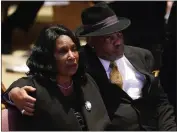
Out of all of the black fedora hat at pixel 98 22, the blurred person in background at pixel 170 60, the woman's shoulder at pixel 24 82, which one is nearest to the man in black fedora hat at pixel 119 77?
the black fedora hat at pixel 98 22

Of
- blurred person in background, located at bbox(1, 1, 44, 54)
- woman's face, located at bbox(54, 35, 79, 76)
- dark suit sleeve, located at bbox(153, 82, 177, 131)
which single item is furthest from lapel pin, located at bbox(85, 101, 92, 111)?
blurred person in background, located at bbox(1, 1, 44, 54)

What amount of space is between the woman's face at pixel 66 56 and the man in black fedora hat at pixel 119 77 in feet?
0.88

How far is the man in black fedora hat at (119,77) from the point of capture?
2.82m

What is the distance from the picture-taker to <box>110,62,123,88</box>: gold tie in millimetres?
2865

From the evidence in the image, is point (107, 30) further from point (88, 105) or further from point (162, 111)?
point (162, 111)

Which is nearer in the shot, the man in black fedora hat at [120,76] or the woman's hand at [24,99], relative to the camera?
the woman's hand at [24,99]

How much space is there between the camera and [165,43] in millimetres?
4055

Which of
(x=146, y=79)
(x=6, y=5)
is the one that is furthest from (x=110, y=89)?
(x=6, y=5)

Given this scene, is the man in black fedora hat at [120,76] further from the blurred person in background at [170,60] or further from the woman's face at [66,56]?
the blurred person in background at [170,60]

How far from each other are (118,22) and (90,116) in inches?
27.0

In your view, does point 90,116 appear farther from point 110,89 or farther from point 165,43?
point 165,43

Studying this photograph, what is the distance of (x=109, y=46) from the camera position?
2.82 m

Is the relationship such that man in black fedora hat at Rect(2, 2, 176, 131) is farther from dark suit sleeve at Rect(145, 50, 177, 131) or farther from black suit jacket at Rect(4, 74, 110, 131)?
black suit jacket at Rect(4, 74, 110, 131)

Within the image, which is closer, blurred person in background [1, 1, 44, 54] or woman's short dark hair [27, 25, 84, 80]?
woman's short dark hair [27, 25, 84, 80]
